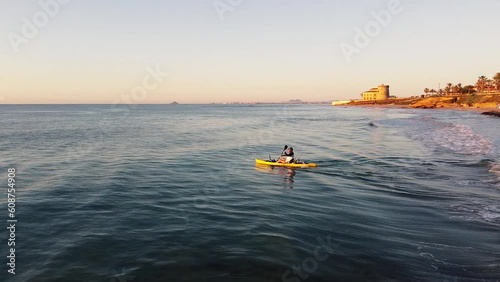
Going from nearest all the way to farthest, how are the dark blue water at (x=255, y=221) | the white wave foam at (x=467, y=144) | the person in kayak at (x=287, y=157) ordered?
the dark blue water at (x=255, y=221) → the person in kayak at (x=287, y=157) → the white wave foam at (x=467, y=144)

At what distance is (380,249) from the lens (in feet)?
45.8

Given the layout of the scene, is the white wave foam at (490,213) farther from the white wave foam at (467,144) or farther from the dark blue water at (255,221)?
the white wave foam at (467,144)

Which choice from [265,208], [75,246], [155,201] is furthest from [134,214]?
[265,208]

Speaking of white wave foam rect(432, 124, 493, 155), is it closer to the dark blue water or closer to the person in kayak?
the dark blue water

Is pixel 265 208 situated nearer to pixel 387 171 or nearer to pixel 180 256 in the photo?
pixel 180 256

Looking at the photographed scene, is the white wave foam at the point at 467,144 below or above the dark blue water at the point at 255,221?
above

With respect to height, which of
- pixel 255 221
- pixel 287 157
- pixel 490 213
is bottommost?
pixel 255 221

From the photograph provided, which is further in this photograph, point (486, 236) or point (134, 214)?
point (134, 214)

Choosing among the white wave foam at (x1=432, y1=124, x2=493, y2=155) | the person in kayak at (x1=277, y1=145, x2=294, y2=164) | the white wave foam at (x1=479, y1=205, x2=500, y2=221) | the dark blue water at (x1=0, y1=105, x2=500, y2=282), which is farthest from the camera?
the white wave foam at (x1=432, y1=124, x2=493, y2=155)

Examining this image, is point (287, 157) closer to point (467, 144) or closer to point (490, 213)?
point (490, 213)

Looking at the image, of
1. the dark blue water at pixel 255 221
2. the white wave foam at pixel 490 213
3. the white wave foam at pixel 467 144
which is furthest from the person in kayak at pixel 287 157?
the white wave foam at pixel 467 144

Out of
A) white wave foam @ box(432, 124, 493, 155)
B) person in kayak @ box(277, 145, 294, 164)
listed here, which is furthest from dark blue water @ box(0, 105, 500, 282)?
white wave foam @ box(432, 124, 493, 155)

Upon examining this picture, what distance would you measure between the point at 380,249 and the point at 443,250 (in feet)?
8.21

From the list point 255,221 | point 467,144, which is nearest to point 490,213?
point 255,221
